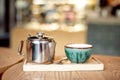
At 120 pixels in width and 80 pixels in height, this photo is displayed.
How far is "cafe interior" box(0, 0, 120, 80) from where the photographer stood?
4539 mm

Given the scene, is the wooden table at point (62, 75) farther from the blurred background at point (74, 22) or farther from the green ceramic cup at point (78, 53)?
the blurred background at point (74, 22)

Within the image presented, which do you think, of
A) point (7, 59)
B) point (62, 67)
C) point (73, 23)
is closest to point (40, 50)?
point (62, 67)

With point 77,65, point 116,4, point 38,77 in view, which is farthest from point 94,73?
point 116,4

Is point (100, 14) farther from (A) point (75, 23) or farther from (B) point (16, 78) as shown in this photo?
(B) point (16, 78)

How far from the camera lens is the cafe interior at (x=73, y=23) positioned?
4539mm

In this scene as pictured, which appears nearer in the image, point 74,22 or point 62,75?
point 62,75

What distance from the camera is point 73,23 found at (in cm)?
472

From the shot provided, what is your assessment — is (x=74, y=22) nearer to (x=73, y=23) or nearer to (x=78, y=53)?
(x=73, y=23)

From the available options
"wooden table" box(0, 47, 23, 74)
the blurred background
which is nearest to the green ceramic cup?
"wooden table" box(0, 47, 23, 74)

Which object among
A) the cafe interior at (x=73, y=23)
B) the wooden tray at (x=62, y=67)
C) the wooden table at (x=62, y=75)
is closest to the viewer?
the wooden table at (x=62, y=75)

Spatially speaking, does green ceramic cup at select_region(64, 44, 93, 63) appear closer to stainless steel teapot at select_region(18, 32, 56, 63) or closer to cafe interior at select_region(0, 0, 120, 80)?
stainless steel teapot at select_region(18, 32, 56, 63)

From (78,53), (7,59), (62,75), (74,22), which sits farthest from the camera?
(74,22)

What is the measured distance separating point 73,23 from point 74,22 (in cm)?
2

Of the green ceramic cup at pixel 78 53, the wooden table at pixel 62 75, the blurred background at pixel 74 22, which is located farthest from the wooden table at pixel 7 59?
the blurred background at pixel 74 22
